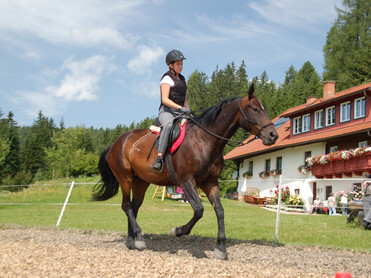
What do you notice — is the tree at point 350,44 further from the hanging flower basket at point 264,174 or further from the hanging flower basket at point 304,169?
the hanging flower basket at point 304,169

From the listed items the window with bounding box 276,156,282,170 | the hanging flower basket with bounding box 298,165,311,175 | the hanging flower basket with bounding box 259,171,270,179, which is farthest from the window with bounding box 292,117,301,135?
the hanging flower basket with bounding box 259,171,270,179

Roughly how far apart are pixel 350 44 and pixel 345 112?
83.3 ft

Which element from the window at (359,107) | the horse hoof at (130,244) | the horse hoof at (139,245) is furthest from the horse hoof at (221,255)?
the window at (359,107)

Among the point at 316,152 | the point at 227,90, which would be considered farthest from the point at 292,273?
the point at 227,90

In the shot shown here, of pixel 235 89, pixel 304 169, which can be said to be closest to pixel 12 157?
pixel 235 89

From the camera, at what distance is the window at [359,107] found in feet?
92.5

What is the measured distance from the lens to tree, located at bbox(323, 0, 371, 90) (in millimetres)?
47531

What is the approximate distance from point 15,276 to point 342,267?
4.63 metres

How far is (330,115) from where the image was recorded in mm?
31672

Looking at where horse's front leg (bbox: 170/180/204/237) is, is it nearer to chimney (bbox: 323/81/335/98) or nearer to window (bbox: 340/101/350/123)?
window (bbox: 340/101/350/123)

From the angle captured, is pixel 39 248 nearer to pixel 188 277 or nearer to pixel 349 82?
pixel 188 277

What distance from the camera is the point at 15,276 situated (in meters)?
4.71

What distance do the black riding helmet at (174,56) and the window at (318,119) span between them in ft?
90.5

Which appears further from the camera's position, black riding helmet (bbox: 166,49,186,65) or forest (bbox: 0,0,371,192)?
forest (bbox: 0,0,371,192)
